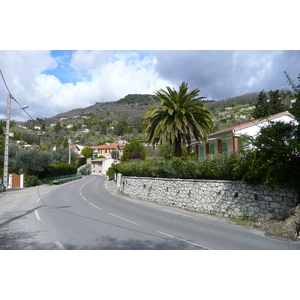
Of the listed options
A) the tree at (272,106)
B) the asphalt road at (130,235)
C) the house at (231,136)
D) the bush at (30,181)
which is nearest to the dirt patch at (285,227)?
the asphalt road at (130,235)

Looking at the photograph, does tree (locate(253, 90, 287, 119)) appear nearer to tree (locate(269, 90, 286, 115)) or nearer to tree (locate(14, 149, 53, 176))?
tree (locate(269, 90, 286, 115))

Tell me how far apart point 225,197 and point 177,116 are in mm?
9056

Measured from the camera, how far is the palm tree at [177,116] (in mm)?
20000

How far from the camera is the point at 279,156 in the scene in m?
9.90

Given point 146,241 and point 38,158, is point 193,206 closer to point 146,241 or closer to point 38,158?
point 146,241

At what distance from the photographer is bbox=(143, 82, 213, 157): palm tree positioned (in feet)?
65.6

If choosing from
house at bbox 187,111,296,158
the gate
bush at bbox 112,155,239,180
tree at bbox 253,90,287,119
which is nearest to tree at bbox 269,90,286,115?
tree at bbox 253,90,287,119

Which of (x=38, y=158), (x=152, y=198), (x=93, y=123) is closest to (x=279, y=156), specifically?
(x=152, y=198)

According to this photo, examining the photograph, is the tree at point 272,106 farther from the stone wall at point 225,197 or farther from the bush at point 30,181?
the bush at point 30,181

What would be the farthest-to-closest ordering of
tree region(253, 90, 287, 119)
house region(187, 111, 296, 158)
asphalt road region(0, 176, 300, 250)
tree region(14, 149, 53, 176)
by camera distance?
tree region(253, 90, 287, 119), tree region(14, 149, 53, 176), house region(187, 111, 296, 158), asphalt road region(0, 176, 300, 250)

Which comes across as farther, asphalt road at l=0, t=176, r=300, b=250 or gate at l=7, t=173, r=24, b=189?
gate at l=7, t=173, r=24, b=189

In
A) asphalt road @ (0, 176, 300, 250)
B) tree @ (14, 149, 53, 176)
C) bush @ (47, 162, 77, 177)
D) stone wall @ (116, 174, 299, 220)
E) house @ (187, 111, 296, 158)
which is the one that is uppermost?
house @ (187, 111, 296, 158)

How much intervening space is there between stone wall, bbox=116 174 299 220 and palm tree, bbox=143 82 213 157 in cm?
374

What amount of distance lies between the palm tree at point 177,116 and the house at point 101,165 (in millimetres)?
67652
